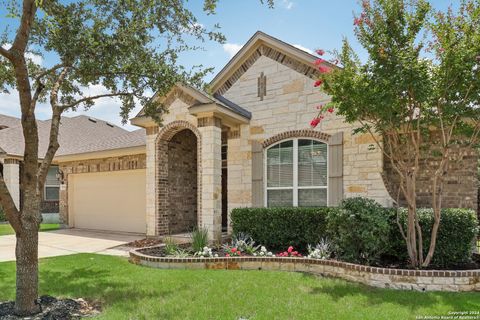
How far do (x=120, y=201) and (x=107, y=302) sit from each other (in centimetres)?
937

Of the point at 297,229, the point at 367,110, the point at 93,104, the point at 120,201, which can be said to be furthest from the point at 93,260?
the point at 367,110

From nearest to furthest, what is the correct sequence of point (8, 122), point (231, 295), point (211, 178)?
point (231, 295)
point (211, 178)
point (8, 122)

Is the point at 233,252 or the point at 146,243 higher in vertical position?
the point at 233,252

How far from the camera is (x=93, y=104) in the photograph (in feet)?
21.4

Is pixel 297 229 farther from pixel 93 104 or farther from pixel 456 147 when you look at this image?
pixel 93 104

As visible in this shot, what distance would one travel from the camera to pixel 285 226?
337 inches

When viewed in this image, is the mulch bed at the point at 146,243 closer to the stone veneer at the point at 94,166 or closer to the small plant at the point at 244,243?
the small plant at the point at 244,243

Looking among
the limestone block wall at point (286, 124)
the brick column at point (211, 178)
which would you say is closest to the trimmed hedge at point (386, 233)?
the limestone block wall at point (286, 124)

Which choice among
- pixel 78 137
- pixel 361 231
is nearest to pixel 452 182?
pixel 361 231

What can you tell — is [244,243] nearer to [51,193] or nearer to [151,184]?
[151,184]

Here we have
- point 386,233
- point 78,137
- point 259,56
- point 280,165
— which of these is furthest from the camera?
point 78,137

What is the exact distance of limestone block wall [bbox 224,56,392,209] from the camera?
8.84 m

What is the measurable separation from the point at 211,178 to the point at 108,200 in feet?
23.3

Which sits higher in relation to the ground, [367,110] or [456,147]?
[367,110]
